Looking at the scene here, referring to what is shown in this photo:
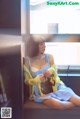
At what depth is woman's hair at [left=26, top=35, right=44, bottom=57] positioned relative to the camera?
142 centimetres

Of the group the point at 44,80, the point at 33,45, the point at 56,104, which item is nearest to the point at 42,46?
the point at 33,45

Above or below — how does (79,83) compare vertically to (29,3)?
below

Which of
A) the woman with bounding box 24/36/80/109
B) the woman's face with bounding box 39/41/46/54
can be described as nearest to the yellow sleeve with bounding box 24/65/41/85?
the woman with bounding box 24/36/80/109

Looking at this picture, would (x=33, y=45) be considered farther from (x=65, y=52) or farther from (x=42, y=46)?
(x=65, y=52)

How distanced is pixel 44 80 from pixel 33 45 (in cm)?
18

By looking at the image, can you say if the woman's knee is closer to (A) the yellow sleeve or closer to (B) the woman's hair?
(A) the yellow sleeve

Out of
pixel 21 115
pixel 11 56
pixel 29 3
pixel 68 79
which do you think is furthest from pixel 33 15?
pixel 21 115

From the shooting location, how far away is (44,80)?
57.0 inches

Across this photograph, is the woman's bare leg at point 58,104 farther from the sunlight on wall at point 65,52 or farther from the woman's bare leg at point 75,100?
the sunlight on wall at point 65,52

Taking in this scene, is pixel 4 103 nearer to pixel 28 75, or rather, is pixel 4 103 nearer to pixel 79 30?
pixel 28 75

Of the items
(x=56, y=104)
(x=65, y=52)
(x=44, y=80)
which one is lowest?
(x=56, y=104)

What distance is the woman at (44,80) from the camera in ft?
4.69

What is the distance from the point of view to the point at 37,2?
4.58 ft

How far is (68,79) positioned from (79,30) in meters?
0.24
